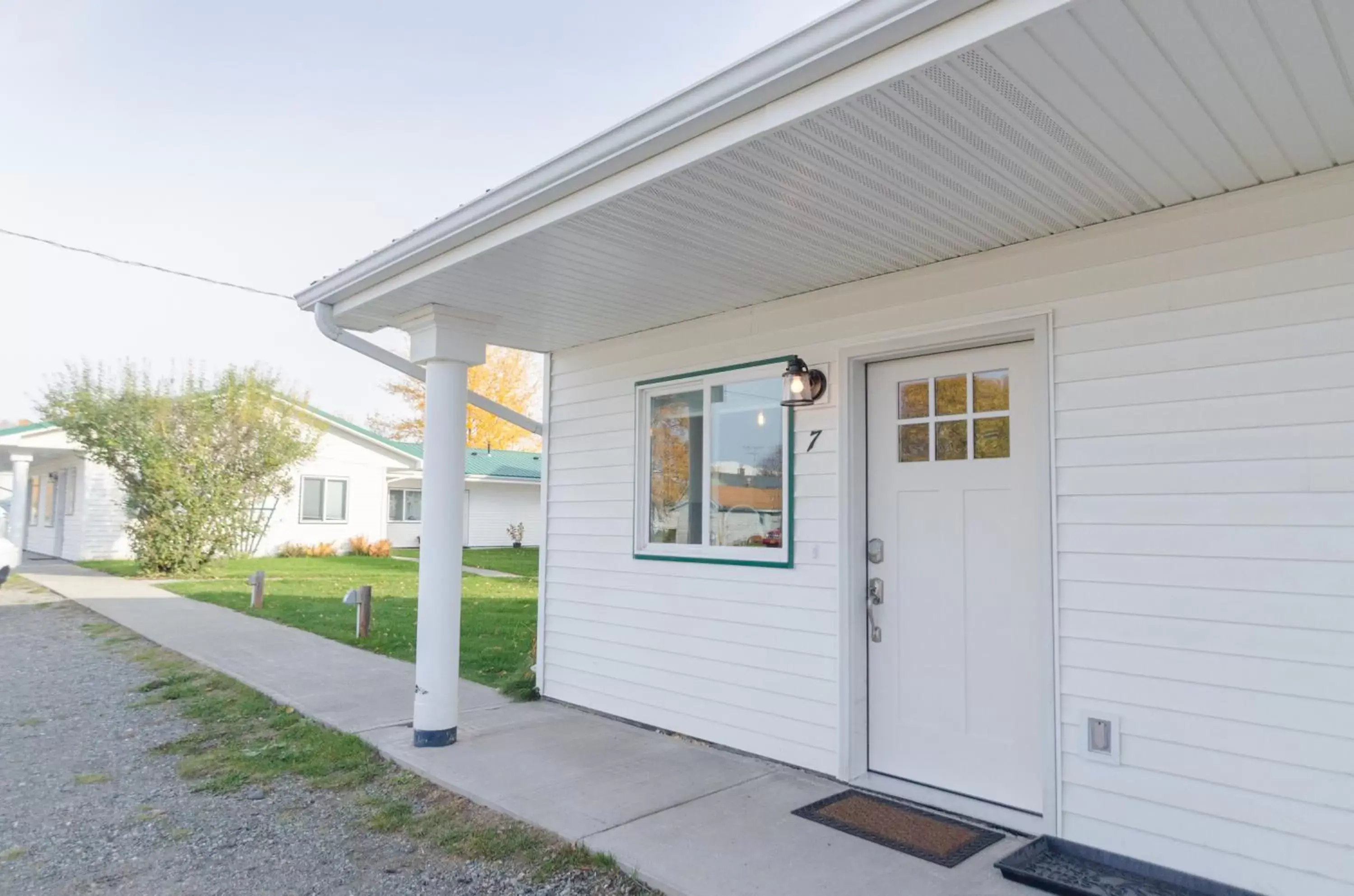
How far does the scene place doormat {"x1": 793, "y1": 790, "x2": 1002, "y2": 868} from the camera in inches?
131

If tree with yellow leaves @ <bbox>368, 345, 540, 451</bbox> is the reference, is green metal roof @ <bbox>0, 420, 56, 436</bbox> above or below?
below

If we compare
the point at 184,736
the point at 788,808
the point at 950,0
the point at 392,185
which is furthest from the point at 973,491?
the point at 392,185

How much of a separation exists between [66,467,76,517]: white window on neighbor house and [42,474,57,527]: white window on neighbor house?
5.18 feet

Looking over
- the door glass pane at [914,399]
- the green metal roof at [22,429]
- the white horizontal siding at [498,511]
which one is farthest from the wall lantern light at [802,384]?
the white horizontal siding at [498,511]

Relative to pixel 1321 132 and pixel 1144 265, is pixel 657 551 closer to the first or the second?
pixel 1144 265

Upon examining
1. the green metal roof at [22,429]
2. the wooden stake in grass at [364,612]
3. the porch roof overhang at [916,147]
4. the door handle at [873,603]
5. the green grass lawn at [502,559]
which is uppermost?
the green metal roof at [22,429]

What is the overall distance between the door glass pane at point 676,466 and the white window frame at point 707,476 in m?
0.03

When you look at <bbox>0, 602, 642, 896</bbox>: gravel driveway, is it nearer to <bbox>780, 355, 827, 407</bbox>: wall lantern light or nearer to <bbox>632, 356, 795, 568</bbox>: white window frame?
<bbox>632, 356, 795, 568</bbox>: white window frame

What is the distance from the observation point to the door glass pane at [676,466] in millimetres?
5297

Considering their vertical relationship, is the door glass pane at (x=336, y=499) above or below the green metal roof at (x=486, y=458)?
below

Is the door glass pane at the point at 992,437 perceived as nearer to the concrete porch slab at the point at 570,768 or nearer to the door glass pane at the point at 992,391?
the door glass pane at the point at 992,391

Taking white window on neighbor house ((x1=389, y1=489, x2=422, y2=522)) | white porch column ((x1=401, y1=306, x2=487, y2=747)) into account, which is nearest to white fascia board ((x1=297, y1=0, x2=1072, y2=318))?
white porch column ((x1=401, y1=306, x2=487, y2=747))

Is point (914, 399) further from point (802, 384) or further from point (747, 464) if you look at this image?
point (747, 464)

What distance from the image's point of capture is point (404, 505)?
25891 millimetres
